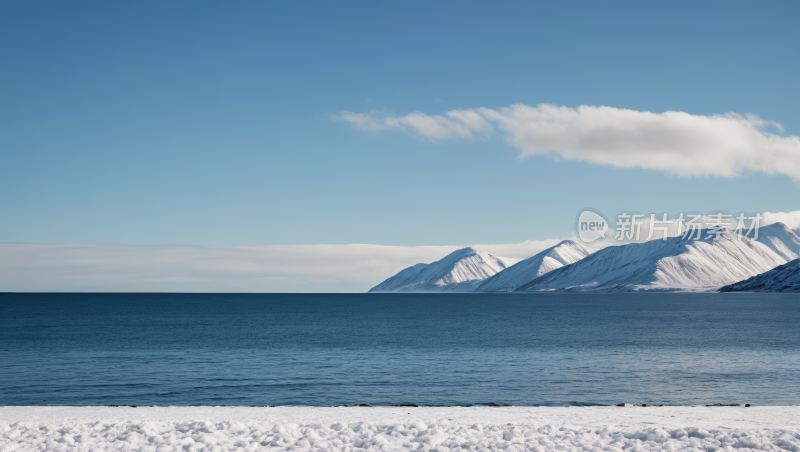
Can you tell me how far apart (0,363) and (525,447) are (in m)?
51.3

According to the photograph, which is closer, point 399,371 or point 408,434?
point 408,434

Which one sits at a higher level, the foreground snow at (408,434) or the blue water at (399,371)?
the foreground snow at (408,434)

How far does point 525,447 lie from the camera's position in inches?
607

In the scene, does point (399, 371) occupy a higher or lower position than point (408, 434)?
lower

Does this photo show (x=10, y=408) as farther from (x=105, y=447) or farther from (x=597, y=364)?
(x=597, y=364)

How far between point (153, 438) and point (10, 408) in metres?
12.5

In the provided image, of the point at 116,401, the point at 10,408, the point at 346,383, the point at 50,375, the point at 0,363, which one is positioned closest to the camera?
the point at 10,408

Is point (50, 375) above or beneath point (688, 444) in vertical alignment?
beneath

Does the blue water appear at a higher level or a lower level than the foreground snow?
lower

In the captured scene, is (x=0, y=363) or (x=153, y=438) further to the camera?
(x=0, y=363)

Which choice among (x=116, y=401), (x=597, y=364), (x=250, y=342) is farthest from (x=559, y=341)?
(x=116, y=401)

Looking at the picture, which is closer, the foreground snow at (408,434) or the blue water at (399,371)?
the foreground snow at (408,434)

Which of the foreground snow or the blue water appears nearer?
the foreground snow

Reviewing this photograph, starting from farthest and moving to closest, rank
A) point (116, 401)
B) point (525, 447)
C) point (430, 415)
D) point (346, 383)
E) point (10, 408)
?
point (346, 383) → point (116, 401) → point (10, 408) → point (430, 415) → point (525, 447)
